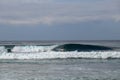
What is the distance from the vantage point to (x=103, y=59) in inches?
1614

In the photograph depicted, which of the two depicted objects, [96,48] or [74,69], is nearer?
[74,69]

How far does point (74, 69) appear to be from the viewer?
31.2m

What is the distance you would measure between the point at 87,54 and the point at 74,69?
12.8 metres

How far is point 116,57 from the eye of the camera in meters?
42.5

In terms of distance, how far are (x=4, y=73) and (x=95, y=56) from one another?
1556cm

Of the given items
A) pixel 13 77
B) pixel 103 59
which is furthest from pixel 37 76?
pixel 103 59

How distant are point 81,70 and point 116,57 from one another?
12810 mm

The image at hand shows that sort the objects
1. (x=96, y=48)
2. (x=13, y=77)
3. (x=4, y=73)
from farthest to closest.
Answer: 1. (x=96, y=48)
2. (x=4, y=73)
3. (x=13, y=77)

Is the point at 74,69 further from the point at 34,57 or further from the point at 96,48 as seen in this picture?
the point at 96,48

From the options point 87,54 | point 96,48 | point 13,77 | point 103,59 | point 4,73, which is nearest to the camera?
point 13,77

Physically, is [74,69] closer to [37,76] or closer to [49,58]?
[37,76]

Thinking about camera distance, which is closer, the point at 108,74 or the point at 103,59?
the point at 108,74

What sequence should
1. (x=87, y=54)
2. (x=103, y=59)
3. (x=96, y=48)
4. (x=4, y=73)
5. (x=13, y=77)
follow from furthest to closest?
(x=96, y=48), (x=87, y=54), (x=103, y=59), (x=4, y=73), (x=13, y=77)

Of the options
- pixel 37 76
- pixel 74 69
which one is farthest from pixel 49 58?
pixel 37 76
